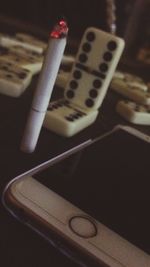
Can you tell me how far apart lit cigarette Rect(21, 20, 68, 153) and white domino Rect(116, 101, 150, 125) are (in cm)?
40

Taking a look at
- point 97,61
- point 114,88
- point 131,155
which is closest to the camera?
point 131,155

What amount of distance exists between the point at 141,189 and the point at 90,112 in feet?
1.03

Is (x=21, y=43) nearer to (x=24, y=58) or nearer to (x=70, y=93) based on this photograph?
(x=24, y=58)

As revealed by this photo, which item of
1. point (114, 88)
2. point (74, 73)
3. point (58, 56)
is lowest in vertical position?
point (114, 88)

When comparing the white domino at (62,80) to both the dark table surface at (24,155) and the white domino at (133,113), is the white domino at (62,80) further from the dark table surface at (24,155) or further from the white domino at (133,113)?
the white domino at (133,113)

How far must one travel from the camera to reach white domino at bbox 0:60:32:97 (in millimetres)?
914

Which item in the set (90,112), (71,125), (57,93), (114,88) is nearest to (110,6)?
(114,88)

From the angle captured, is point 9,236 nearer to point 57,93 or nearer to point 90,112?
point 90,112

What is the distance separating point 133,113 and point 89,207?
0.52 metres

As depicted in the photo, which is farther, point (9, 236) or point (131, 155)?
point (131, 155)

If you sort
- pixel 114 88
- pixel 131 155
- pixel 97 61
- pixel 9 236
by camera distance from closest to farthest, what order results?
pixel 9 236
pixel 131 155
pixel 97 61
pixel 114 88

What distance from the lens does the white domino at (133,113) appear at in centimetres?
101

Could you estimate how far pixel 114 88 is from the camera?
1.25m

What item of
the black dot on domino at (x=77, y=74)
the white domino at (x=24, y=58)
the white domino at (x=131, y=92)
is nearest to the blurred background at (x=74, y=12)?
the white domino at (x=24, y=58)
